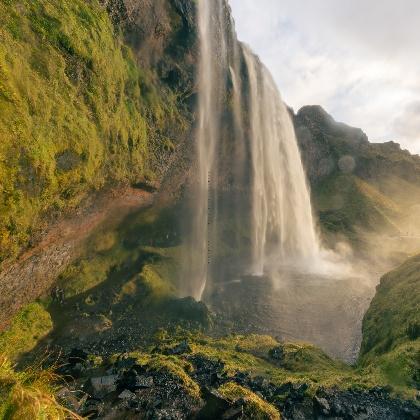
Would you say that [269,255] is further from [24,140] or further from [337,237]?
[24,140]

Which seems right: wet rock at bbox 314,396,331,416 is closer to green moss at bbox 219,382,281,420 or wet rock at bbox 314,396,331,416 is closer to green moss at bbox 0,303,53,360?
green moss at bbox 219,382,281,420

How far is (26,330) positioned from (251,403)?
14836 mm

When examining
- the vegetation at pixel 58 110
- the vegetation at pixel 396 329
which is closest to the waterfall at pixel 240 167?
the vegetation at pixel 58 110

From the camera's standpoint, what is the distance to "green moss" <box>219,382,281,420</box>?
9482mm

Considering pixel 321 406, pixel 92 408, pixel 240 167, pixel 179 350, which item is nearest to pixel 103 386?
pixel 92 408

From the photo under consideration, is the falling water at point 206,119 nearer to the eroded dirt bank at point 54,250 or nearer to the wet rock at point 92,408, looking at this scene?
the eroded dirt bank at point 54,250

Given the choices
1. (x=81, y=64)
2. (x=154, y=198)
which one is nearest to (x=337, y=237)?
(x=154, y=198)

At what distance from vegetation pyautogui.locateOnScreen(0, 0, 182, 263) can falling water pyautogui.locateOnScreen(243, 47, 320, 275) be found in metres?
19.9

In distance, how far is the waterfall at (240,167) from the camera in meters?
36.7

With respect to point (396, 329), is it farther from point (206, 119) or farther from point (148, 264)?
point (206, 119)

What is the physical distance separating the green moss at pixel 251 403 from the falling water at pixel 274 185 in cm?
2946

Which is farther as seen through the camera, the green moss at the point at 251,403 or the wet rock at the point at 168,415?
the wet rock at the point at 168,415

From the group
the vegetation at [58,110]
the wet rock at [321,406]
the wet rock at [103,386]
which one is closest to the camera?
the wet rock at [321,406]

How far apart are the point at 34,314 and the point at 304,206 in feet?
126
